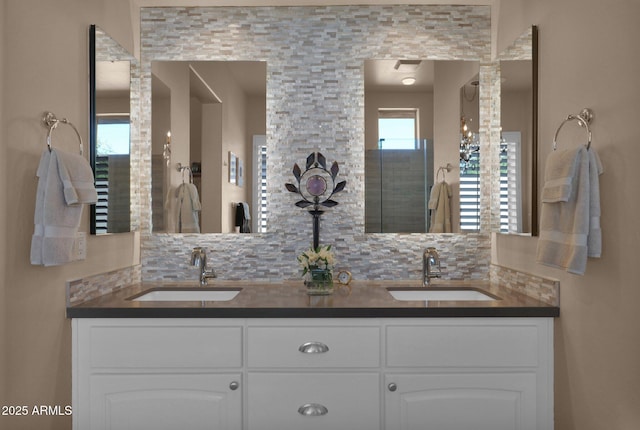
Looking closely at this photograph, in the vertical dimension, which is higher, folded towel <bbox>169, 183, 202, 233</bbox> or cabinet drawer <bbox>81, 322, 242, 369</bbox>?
folded towel <bbox>169, 183, 202, 233</bbox>

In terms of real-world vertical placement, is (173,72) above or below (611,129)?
above

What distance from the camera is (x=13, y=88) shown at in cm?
151

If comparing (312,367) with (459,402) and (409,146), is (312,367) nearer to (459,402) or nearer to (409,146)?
(459,402)

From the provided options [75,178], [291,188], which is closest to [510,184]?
[291,188]

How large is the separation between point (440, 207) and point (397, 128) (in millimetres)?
491

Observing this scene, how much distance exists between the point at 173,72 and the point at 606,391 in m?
2.43

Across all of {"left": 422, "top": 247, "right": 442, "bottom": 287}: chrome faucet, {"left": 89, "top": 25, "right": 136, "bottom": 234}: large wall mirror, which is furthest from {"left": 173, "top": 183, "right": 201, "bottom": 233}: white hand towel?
{"left": 422, "top": 247, "right": 442, "bottom": 287}: chrome faucet

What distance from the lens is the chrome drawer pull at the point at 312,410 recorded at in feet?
5.65

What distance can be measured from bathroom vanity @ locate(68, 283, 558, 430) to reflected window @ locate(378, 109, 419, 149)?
3.28ft

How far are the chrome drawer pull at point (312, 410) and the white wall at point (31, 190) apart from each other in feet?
3.08

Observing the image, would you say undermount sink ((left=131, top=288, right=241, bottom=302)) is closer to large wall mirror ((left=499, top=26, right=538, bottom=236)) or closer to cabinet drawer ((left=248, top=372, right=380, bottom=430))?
cabinet drawer ((left=248, top=372, right=380, bottom=430))

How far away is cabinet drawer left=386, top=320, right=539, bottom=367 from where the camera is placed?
176 centimetres

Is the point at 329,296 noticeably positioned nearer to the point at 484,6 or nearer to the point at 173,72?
the point at 173,72

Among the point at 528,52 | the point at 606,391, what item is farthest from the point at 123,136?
the point at 606,391
